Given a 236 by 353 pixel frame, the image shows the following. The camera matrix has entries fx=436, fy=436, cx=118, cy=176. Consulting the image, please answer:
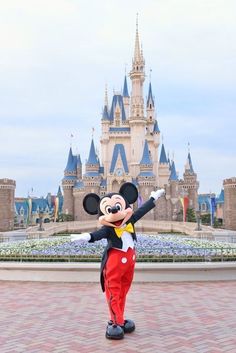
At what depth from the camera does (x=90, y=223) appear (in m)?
42.5

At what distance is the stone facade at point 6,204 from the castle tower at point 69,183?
71.9 ft

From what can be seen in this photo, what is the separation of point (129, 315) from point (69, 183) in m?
55.7

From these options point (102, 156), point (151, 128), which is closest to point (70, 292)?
point (102, 156)

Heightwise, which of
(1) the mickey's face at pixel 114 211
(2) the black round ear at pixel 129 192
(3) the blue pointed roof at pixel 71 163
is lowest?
(1) the mickey's face at pixel 114 211

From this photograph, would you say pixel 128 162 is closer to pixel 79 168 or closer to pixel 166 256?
pixel 79 168

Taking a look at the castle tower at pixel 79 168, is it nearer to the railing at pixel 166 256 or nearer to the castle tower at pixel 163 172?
the castle tower at pixel 163 172

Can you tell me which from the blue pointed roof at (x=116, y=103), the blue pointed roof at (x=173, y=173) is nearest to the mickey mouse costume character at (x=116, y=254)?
the blue pointed roof at (x=116, y=103)

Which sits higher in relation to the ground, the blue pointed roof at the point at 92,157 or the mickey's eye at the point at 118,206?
the blue pointed roof at the point at 92,157

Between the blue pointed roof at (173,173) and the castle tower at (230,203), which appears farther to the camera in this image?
the blue pointed roof at (173,173)

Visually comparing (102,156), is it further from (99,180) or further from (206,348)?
(206,348)

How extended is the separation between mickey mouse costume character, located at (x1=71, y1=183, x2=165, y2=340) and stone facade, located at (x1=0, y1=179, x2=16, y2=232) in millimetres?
30905

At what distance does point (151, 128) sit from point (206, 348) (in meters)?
63.2

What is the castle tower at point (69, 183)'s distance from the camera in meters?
60.5

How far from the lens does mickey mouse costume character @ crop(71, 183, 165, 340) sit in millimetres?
5949
